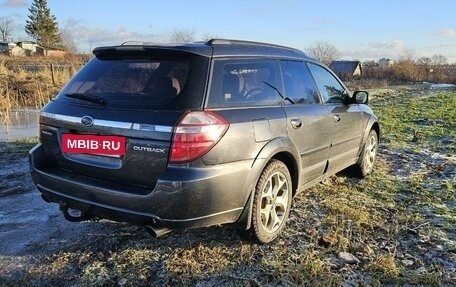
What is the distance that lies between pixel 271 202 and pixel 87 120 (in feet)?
5.38

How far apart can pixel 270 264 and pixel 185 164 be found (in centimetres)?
110

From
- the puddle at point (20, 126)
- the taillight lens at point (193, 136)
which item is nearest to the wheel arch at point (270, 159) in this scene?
the taillight lens at point (193, 136)

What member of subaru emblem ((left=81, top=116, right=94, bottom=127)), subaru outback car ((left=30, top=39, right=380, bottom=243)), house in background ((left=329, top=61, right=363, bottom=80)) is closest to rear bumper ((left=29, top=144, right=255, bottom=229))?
subaru outback car ((left=30, top=39, right=380, bottom=243))

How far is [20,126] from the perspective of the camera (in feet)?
36.0

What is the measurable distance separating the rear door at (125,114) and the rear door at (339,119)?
1973 mm

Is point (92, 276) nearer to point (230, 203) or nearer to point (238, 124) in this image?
point (230, 203)

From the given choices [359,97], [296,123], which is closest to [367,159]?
[359,97]

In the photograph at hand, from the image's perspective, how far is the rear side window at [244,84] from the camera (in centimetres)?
308

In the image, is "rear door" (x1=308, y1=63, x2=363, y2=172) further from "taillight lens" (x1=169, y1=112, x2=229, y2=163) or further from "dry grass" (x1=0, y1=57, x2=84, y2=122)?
"dry grass" (x1=0, y1=57, x2=84, y2=122)

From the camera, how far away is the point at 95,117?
2.94m

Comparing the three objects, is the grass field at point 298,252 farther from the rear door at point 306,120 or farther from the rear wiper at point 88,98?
the rear wiper at point 88,98

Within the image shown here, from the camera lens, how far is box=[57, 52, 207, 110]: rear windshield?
9.52 feet

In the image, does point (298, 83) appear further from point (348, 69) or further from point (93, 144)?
point (348, 69)

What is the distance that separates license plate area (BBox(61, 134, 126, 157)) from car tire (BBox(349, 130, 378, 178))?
3630 mm
